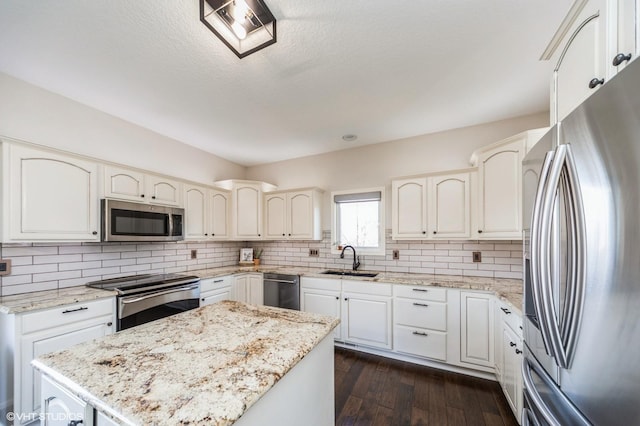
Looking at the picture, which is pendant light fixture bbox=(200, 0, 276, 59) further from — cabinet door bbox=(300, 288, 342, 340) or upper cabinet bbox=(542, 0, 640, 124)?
cabinet door bbox=(300, 288, 342, 340)

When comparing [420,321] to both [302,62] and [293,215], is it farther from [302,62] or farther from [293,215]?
[302,62]

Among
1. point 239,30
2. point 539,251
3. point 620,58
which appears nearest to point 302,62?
point 239,30

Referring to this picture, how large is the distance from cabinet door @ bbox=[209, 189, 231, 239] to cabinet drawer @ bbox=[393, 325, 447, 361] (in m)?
2.57

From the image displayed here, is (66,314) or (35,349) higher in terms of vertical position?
(66,314)

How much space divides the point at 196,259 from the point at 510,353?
356cm

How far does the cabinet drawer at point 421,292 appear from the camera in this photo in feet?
7.92

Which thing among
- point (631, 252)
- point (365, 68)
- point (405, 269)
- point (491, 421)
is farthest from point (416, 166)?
point (631, 252)

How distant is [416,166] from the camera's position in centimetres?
315

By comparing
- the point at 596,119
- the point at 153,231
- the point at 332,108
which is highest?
the point at 332,108

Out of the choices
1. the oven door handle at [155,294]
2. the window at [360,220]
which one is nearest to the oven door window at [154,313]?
the oven door handle at [155,294]

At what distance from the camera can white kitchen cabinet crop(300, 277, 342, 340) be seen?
289 centimetres

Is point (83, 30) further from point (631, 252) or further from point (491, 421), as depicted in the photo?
point (491, 421)

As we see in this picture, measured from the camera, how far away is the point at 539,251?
0.84m

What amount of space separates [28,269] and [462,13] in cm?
362
